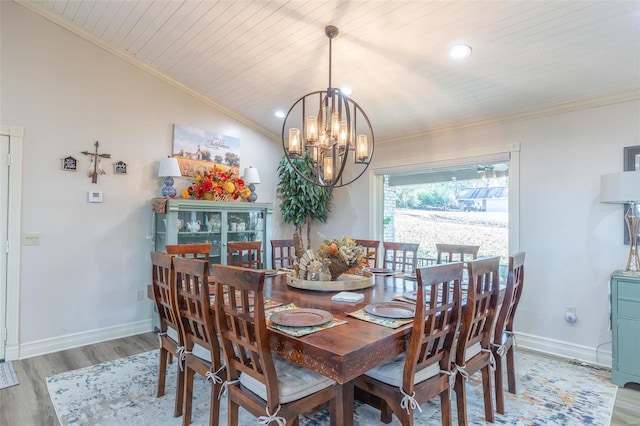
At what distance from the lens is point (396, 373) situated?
173 cm

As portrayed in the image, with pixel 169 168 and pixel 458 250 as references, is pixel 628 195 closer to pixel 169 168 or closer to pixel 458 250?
pixel 458 250

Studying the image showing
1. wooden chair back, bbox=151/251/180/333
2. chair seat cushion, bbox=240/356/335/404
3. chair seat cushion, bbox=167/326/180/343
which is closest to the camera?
chair seat cushion, bbox=240/356/335/404

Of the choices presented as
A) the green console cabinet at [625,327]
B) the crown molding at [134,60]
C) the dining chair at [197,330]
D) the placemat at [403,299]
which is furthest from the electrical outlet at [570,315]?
the crown molding at [134,60]

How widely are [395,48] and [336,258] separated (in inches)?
72.9

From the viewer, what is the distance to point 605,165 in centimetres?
309

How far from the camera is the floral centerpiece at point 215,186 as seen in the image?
4.18m

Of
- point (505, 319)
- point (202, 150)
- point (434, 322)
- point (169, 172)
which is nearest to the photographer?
point (434, 322)

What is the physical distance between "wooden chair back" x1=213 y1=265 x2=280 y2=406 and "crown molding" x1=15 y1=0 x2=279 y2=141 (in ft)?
11.1

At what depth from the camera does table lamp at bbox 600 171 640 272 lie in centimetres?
260

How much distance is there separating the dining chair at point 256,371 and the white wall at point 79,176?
271cm

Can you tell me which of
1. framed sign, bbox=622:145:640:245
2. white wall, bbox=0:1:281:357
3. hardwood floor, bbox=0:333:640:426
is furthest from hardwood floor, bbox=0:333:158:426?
framed sign, bbox=622:145:640:245

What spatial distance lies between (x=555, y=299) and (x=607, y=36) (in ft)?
7.60

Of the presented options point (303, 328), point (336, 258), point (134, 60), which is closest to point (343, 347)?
point (303, 328)

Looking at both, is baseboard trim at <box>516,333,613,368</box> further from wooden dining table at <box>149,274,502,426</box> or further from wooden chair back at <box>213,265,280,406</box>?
wooden chair back at <box>213,265,280,406</box>
